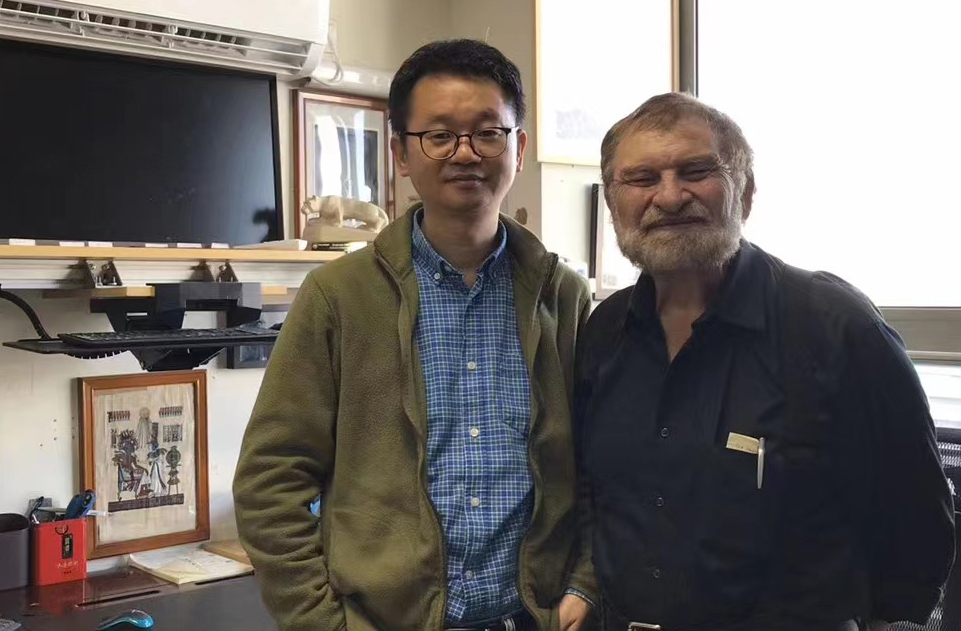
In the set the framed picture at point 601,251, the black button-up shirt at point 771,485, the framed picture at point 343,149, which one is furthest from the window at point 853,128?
the black button-up shirt at point 771,485

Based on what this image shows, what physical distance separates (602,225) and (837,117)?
69 centimetres

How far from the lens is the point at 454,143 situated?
1354mm

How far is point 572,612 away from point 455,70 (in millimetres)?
783

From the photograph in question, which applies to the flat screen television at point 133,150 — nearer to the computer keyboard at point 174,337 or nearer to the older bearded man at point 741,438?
the computer keyboard at point 174,337

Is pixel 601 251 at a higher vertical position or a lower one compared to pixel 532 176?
lower

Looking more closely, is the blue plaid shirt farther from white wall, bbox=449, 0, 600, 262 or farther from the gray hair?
white wall, bbox=449, 0, 600, 262

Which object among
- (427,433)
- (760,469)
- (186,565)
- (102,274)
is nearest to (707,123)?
(760,469)

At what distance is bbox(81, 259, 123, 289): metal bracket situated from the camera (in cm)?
202

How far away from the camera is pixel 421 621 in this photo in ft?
4.28

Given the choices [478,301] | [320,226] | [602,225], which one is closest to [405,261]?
[478,301]

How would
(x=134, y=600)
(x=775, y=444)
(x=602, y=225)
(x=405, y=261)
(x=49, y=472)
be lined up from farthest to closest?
(x=602, y=225), (x=49, y=472), (x=134, y=600), (x=405, y=261), (x=775, y=444)

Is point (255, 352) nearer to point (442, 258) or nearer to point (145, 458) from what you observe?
point (145, 458)

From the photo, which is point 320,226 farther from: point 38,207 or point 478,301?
point 478,301

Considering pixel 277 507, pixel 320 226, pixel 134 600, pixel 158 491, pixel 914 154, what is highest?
pixel 914 154
